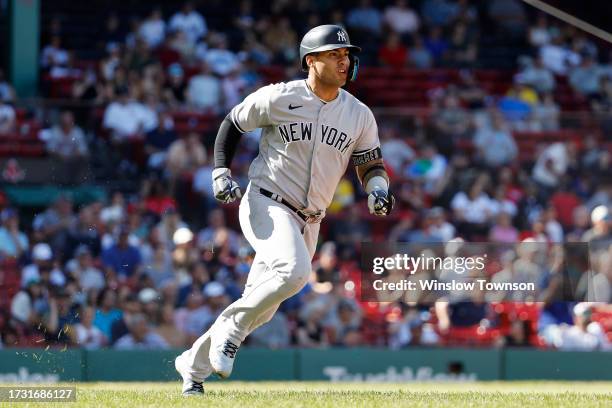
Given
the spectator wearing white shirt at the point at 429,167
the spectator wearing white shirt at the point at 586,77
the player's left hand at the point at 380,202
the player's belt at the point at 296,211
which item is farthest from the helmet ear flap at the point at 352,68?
the spectator wearing white shirt at the point at 586,77

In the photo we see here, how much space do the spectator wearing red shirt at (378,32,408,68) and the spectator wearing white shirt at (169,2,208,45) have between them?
8.93 ft

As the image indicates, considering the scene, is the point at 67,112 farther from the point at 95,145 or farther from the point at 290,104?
the point at 290,104

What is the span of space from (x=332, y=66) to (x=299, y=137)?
0.45 metres

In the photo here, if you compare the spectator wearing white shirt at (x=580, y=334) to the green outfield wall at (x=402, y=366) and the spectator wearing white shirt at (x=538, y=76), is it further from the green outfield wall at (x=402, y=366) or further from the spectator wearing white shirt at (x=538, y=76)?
the spectator wearing white shirt at (x=538, y=76)

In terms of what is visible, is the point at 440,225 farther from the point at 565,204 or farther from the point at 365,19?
the point at 365,19

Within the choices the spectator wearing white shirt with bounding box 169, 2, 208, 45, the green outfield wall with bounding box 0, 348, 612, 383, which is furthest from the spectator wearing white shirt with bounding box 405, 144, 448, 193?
the spectator wearing white shirt with bounding box 169, 2, 208, 45

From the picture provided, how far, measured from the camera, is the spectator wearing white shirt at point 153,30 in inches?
749

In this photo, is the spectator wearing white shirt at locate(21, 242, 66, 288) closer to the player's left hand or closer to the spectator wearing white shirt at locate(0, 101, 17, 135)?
the spectator wearing white shirt at locate(0, 101, 17, 135)

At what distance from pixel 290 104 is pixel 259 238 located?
799 mm

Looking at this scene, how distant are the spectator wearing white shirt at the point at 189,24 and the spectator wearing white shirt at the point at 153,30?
0.18m

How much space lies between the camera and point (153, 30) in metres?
19.2

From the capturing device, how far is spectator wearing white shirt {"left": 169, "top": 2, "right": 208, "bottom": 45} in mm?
19281

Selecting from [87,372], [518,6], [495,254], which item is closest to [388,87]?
[518,6]

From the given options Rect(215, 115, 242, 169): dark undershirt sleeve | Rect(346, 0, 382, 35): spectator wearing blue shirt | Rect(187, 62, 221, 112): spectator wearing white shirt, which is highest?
Rect(346, 0, 382, 35): spectator wearing blue shirt
